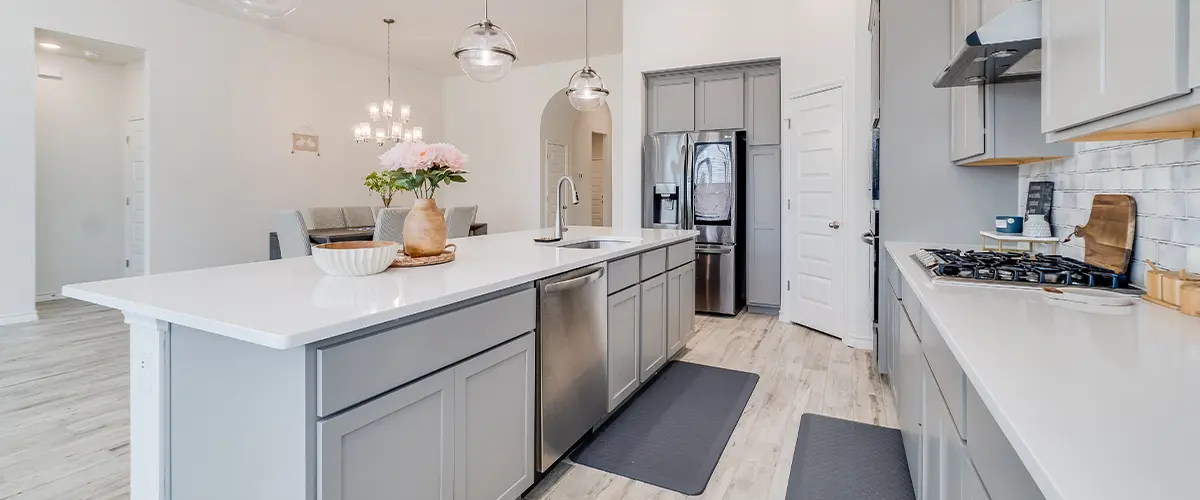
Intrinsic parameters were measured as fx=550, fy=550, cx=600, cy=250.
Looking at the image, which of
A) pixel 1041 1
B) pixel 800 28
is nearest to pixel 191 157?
pixel 800 28

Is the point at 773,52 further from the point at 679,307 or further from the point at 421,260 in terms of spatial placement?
the point at 421,260

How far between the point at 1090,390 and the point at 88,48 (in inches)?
301

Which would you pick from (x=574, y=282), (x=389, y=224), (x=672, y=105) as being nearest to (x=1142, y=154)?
(x=574, y=282)

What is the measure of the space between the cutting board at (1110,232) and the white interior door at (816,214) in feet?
7.77

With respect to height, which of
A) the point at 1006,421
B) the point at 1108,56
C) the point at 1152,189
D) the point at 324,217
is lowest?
the point at 1006,421

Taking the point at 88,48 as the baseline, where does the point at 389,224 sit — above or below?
below

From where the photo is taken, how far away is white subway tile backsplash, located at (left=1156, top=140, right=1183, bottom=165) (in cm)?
144

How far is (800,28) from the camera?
15.0 feet

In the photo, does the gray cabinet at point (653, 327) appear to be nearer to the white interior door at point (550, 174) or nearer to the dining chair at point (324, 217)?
the dining chair at point (324, 217)

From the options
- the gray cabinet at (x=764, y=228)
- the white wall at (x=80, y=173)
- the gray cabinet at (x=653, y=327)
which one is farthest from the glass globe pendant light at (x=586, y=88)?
the white wall at (x=80, y=173)

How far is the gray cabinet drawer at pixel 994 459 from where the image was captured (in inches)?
27.8

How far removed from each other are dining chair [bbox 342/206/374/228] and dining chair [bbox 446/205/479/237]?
1989 millimetres

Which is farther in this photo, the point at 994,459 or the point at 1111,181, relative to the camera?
the point at 1111,181

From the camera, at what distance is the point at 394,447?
4.39ft
